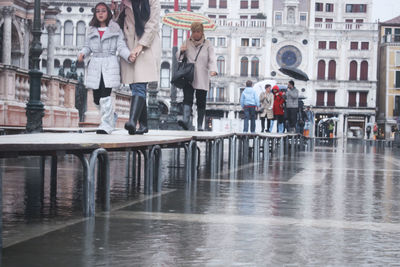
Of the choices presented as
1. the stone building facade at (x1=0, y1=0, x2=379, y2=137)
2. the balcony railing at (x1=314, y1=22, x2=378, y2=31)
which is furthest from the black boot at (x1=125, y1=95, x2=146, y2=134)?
the balcony railing at (x1=314, y1=22, x2=378, y2=31)

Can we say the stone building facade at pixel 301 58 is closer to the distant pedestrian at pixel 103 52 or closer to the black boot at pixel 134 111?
the black boot at pixel 134 111

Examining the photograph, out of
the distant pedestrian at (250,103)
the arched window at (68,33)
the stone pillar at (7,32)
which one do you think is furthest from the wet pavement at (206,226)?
the arched window at (68,33)

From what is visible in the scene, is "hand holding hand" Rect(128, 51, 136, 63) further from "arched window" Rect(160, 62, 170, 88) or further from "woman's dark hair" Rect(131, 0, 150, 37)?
"arched window" Rect(160, 62, 170, 88)

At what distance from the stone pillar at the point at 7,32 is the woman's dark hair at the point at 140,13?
77.5 feet

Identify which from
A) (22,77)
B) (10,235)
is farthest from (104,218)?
(22,77)

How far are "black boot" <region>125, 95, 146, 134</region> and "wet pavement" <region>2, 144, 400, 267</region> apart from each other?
0.70m

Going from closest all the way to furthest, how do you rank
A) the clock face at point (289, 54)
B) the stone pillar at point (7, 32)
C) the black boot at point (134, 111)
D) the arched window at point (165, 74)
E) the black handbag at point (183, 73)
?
the black boot at point (134, 111), the black handbag at point (183, 73), the stone pillar at point (7, 32), the arched window at point (165, 74), the clock face at point (289, 54)

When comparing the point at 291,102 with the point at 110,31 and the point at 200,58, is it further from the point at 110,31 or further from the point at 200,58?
the point at 110,31

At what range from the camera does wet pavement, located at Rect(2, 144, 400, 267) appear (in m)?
4.09

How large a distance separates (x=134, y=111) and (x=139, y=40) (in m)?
0.84

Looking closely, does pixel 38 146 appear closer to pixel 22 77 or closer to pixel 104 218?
pixel 104 218

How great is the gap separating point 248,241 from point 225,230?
0.48m

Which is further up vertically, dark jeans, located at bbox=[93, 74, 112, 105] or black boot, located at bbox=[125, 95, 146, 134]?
dark jeans, located at bbox=[93, 74, 112, 105]

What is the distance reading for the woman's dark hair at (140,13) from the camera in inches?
329
